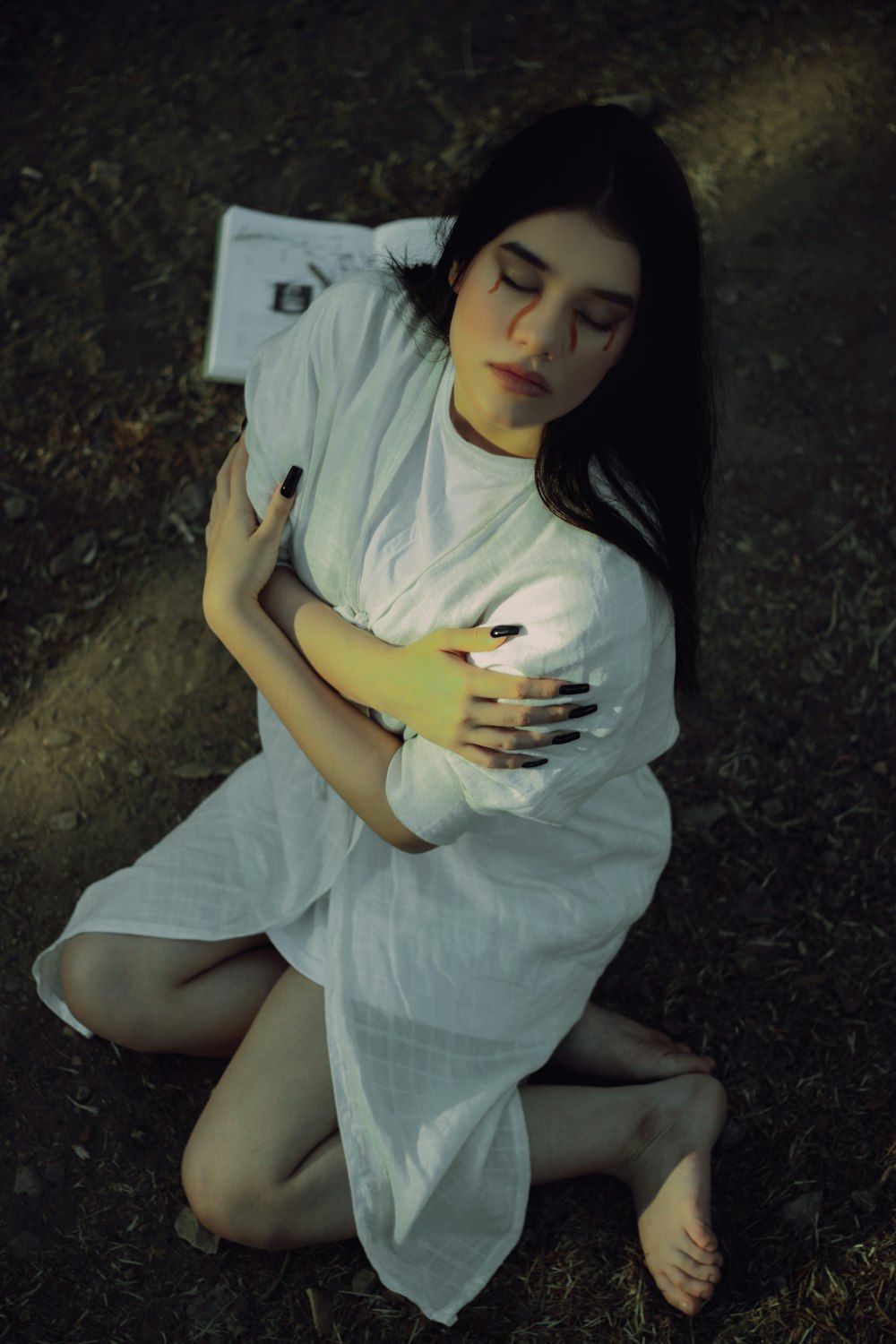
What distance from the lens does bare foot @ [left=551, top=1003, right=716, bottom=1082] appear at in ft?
6.84

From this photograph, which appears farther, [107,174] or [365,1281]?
[107,174]

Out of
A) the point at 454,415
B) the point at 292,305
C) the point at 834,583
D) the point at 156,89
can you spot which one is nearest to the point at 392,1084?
the point at 454,415

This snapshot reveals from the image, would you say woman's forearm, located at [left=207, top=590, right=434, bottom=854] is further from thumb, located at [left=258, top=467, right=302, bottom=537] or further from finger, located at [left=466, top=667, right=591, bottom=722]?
finger, located at [left=466, top=667, right=591, bottom=722]

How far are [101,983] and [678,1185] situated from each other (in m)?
1.03

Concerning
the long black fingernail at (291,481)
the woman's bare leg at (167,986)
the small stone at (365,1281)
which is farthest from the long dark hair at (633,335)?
the small stone at (365,1281)

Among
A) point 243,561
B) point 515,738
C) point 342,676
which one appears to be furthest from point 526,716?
point 243,561

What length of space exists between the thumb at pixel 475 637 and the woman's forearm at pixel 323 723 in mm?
230

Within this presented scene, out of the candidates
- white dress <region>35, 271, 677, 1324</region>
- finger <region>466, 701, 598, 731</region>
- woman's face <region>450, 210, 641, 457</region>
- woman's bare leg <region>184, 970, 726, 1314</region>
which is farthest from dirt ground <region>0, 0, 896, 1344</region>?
finger <region>466, 701, 598, 731</region>

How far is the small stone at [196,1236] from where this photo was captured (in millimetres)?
1956

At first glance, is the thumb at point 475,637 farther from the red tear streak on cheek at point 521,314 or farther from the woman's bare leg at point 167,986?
the woman's bare leg at point 167,986

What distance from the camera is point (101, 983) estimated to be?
1928mm

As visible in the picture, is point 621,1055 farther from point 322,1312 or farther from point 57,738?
point 57,738

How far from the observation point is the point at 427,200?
123 inches

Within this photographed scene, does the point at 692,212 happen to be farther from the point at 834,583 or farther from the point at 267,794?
the point at 834,583
